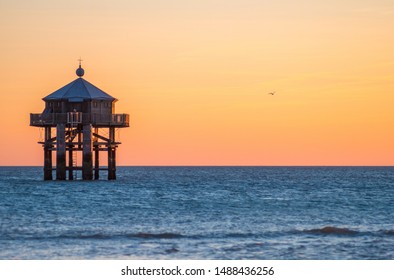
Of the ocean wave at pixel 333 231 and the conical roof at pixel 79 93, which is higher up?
the conical roof at pixel 79 93

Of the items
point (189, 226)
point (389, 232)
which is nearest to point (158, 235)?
point (189, 226)

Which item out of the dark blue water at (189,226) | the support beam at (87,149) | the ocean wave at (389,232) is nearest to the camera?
the dark blue water at (189,226)

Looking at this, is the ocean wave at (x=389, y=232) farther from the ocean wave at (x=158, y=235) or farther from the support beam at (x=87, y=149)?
the support beam at (x=87, y=149)

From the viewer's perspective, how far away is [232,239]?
35531 mm

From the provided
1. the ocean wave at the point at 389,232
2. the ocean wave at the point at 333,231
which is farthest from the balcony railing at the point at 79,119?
the ocean wave at the point at 389,232

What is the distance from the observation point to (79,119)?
68250 mm

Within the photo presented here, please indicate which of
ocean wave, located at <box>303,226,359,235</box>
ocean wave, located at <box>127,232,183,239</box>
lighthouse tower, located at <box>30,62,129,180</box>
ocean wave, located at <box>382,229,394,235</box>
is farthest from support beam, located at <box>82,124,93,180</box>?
ocean wave, located at <box>382,229,394,235</box>

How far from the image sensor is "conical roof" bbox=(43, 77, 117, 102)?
227 ft

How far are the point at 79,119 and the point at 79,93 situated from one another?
91.8 inches

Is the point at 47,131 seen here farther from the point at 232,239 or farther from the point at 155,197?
the point at 232,239

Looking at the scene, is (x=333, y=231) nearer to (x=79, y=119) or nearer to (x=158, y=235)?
(x=158, y=235)

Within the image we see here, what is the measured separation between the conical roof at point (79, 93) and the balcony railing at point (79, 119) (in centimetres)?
134

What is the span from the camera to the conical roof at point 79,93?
69125 mm
